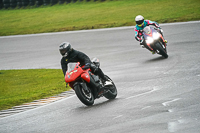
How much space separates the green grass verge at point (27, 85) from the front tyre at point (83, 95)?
2791mm

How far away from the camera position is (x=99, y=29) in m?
25.5

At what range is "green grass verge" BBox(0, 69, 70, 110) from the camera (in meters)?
11.8

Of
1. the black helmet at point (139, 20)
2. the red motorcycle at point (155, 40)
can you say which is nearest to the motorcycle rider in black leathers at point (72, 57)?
the red motorcycle at point (155, 40)

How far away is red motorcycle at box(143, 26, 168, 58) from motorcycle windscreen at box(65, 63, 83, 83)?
610cm

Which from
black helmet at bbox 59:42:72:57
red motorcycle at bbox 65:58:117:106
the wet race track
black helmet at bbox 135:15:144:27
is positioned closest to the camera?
the wet race track

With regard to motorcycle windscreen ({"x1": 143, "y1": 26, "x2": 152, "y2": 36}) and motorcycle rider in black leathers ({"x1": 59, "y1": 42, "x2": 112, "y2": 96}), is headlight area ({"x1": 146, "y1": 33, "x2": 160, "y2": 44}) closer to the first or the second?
motorcycle windscreen ({"x1": 143, "y1": 26, "x2": 152, "y2": 36})

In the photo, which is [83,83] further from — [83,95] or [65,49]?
[65,49]

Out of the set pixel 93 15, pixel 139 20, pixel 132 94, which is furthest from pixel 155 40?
pixel 93 15

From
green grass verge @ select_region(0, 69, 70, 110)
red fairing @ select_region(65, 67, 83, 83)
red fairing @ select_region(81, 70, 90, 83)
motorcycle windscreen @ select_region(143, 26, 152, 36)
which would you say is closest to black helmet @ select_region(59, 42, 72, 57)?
red fairing @ select_region(65, 67, 83, 83)

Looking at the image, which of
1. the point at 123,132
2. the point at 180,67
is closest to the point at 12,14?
the point at 180,67

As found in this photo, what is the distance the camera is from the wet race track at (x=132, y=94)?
7.15 m

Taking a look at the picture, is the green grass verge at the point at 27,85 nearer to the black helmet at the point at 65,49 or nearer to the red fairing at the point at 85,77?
the black helmet at the point at 65,49

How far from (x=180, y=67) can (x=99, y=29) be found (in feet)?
42.6

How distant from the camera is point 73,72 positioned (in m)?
9.20
